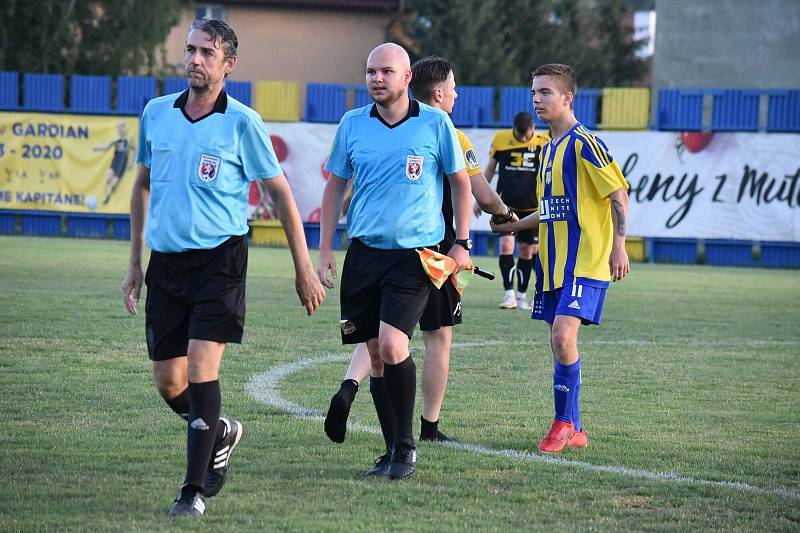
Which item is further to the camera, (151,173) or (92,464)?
(92,464)

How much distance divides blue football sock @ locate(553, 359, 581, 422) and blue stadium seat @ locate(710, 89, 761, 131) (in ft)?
62.0

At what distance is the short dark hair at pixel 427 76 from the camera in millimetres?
6973

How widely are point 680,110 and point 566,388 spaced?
1910 cm

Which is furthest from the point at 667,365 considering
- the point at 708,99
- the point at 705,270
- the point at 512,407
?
the point at 708,99

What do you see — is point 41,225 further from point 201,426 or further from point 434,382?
point 201,426

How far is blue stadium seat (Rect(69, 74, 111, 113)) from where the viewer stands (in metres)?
27.9

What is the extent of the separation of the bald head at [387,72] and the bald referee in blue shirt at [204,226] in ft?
2.63

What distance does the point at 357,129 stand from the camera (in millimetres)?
6441

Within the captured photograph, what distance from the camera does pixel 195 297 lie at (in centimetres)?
547

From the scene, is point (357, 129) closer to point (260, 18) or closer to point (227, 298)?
point (227, 298)

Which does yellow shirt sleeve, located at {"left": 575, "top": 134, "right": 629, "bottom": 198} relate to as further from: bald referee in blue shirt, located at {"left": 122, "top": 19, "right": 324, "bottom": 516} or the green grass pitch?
bald referee in blue shirt, located at {"left": 122, "top": 19, "right": 324, "bottom": 516}

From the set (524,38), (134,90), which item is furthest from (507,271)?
(524,38)

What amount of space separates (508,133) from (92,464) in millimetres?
9711

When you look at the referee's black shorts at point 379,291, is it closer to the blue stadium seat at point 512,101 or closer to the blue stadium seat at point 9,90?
the blue stadium seat at point 512,101
